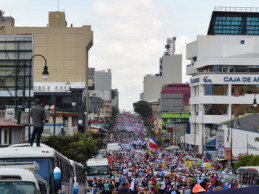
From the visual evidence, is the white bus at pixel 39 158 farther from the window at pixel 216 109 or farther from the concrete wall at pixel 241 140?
the window at pixel 216 109

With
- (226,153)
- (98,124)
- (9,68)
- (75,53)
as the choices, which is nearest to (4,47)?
(9,68)

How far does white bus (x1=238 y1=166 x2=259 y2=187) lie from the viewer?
24.5 m

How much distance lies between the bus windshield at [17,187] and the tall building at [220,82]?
3160 inches

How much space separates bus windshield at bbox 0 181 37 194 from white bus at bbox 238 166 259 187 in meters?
14.1

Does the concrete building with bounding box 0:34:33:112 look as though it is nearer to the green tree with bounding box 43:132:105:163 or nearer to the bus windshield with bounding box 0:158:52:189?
the green tree with bounding box 43:132:105:163

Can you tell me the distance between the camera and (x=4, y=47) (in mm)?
64312

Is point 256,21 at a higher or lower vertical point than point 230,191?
higher

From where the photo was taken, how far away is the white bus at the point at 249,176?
2455 cm

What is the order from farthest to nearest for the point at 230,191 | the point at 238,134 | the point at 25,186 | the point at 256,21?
the point at 256,21 → the point at 238,134 → the point at 25,186 → the point at 230,191

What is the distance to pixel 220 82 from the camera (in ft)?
313

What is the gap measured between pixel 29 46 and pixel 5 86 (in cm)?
483

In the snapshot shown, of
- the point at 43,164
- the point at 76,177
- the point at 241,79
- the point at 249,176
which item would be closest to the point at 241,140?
the point at 241,79

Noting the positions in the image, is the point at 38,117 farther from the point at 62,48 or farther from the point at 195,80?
the point at 62,48

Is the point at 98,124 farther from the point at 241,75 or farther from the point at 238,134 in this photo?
the point at 238,134
